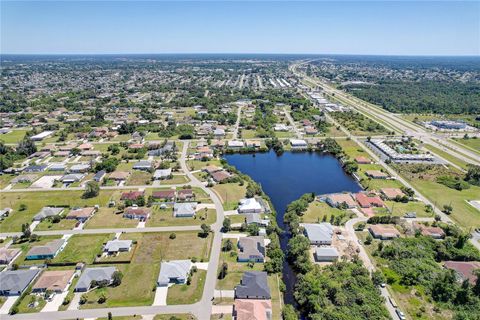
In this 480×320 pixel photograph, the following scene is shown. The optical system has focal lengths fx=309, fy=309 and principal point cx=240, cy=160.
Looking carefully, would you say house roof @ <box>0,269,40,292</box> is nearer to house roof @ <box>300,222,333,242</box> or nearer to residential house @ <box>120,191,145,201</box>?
residential house @ <box>120,191,145,201</box>

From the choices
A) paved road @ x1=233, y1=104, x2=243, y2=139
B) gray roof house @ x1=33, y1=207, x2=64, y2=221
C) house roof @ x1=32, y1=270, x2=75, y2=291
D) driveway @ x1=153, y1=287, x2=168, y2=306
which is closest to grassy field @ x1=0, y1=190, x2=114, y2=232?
gray roof house @ x1=33, y1=207, x2=64, y2=221

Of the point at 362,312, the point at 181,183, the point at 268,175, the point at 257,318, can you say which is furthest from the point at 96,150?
the point at 362,312

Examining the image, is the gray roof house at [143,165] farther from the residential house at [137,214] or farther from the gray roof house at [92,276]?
the gray roof house at [92,276]

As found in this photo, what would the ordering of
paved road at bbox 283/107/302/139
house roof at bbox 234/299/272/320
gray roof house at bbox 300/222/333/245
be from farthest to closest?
paved road at bbox 283/107/302/139 < gray roof house at bbox 300/222/333/245 < house roof at bbox 234/299/272/320

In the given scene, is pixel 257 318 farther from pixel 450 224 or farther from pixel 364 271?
pixel 450 224

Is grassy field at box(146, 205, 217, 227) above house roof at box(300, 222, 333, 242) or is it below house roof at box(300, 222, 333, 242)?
below

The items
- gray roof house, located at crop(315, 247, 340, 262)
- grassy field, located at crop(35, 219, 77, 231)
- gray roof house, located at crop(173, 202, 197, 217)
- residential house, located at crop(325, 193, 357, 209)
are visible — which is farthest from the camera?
residential house, located at crop(325, 193, 357, 209)

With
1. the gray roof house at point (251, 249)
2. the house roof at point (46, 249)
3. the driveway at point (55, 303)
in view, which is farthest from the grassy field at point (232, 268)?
the house roof at point (46, 249)
